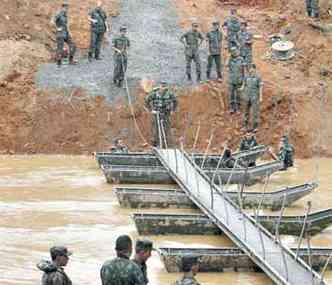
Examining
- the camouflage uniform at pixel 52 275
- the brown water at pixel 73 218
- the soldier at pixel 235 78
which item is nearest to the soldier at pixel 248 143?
the brown water at pixel 73 218

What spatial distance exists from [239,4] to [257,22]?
2.16 m

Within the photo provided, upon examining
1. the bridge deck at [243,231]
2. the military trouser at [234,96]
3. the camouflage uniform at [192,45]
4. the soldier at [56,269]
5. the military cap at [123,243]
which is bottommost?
the soldier at [56,269]

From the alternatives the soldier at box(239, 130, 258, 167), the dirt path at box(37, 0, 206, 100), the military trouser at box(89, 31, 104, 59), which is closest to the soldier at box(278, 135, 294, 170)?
the soldier at box(239, 130, 258, 167)

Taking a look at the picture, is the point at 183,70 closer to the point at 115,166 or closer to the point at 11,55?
the point at 11,55

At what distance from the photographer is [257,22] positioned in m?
35.8

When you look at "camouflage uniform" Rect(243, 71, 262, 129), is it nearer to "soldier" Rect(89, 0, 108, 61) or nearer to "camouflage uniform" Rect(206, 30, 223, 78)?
"camouflage uniform" Rect(206, 30, 223, 78)

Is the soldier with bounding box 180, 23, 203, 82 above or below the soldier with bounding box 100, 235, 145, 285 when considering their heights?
above

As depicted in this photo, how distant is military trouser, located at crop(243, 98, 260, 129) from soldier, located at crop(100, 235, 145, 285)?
19023mm

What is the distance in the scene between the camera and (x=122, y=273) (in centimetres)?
1066

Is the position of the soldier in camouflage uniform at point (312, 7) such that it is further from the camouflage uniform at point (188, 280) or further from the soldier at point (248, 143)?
the camouflage uniform at point (188, 280)

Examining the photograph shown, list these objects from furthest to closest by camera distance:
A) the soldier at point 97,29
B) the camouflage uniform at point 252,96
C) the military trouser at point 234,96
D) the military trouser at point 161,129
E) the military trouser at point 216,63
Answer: the soldier at point 97,29 → the military trouser at point 216,63 → the military trouser at point 234,96 → the camouflage uniform at point 252,96 → the military trouser at point 161,129

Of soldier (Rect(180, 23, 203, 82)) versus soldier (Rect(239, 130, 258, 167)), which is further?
soldier (Rect(180, 23, 203, 82))

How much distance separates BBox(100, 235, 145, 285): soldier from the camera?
10648 millimetres

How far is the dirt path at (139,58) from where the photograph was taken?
31.3 m
